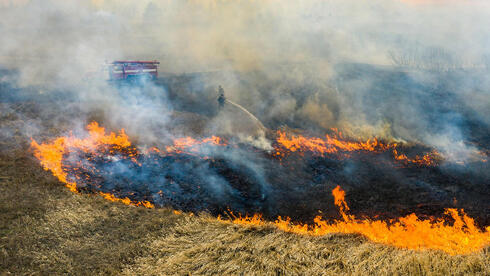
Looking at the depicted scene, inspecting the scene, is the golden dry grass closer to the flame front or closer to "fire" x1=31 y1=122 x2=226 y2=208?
the flame front

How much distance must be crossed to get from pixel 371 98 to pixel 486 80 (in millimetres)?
14934

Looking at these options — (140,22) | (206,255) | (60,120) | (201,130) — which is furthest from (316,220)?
(140,22)

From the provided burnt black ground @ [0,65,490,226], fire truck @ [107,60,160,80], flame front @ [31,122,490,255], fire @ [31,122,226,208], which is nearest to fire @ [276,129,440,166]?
burnt black ground @ [0,65,490,226]

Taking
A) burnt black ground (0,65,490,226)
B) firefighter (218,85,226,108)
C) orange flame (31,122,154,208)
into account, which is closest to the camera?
orange flame (31,122,154,208)

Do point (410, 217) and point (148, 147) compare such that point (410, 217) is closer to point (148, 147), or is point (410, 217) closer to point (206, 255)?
point (206, 255)

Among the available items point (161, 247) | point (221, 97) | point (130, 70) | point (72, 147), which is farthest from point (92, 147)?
→ point (221, 97)

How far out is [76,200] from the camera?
1086cm

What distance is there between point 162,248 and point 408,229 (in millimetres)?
9459

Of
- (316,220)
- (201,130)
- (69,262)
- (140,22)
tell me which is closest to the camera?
(69,262)

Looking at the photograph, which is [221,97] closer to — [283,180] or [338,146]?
[283,180]

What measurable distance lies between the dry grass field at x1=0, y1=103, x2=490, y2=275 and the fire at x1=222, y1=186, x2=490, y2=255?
132cm

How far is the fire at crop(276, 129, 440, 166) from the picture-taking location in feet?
57.7

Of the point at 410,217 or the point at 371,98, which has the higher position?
the point at 371,98

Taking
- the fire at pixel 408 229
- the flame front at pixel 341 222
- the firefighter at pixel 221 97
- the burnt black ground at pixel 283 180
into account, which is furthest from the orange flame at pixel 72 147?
the firefighter at pixel 221 97
